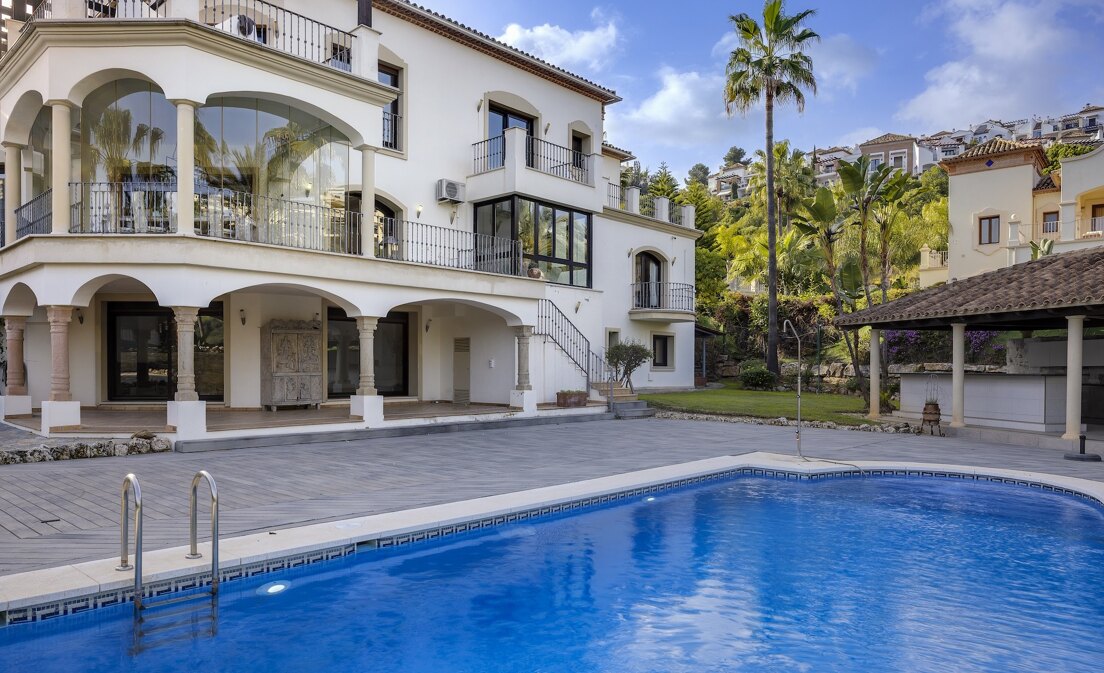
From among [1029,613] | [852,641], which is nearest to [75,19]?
[852,641]

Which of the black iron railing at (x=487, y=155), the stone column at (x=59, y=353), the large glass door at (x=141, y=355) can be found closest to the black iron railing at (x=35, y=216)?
the large glass door at (x=141, y=355)

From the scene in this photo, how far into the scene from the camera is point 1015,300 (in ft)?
47.2

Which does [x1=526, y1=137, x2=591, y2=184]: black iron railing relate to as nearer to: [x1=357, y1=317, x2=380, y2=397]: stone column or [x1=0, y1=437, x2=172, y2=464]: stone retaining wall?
[x1=357, y1=317, x2=380, y2=397]: stone column

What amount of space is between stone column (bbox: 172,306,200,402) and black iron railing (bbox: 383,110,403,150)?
8.25 metres

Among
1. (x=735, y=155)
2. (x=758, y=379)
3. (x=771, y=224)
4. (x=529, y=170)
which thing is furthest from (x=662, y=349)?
(x=735, y=155)

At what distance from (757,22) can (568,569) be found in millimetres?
25216

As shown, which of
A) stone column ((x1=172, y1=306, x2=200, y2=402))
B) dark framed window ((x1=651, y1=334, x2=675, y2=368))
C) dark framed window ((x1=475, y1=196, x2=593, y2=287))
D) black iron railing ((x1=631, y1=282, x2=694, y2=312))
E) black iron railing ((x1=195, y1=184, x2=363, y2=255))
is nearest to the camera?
stone column ((x1=172, y1=306, x2=200, y2=402))

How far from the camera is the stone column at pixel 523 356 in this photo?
17578mm

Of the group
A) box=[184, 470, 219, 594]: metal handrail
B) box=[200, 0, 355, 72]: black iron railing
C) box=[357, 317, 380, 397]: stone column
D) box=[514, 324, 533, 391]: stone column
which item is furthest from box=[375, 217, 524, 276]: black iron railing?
box=[184, 470, 219, 594]: metal handrail

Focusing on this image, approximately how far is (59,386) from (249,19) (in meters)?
8.54

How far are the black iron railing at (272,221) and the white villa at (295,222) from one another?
0.04 meters

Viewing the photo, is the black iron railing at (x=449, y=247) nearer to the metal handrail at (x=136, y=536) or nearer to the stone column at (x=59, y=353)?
the stone column at (x=59, y=353)

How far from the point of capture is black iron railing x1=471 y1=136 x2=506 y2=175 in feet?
66.8

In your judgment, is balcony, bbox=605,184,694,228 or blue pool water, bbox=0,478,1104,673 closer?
blue pool water, bbox=0,478,1104,673
